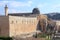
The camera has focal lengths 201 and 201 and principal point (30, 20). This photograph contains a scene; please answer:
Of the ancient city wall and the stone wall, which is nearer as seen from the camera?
the stone wall

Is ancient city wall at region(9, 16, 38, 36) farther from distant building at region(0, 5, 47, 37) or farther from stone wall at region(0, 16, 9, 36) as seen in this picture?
stone wall at region(0, 16, 9, 36)

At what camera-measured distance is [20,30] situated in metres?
23.8

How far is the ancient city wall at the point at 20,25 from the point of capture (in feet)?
70.3

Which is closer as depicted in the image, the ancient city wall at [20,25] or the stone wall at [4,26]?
the stone wall at [4,26]

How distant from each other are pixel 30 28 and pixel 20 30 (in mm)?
4610

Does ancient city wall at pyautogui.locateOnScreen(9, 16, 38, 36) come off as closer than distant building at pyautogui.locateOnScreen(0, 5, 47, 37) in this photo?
No

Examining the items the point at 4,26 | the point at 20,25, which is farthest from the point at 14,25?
the point at 20,25

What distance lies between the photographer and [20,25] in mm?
23859

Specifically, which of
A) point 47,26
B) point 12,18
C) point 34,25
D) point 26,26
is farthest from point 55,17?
point 12,18

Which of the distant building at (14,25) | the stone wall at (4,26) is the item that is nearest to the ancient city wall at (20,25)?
the distant building at (14,25)

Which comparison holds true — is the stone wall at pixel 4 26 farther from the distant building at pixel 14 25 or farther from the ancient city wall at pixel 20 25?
the ancient city wall at pixel 20 25

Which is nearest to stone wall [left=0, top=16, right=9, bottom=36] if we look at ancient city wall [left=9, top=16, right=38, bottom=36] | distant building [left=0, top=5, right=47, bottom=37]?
distant building [left=0, top=5, right=47, bottom=37]

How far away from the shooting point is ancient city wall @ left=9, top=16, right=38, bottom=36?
21.4 m

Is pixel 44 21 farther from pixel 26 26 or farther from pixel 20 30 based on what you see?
pixel 20 30
